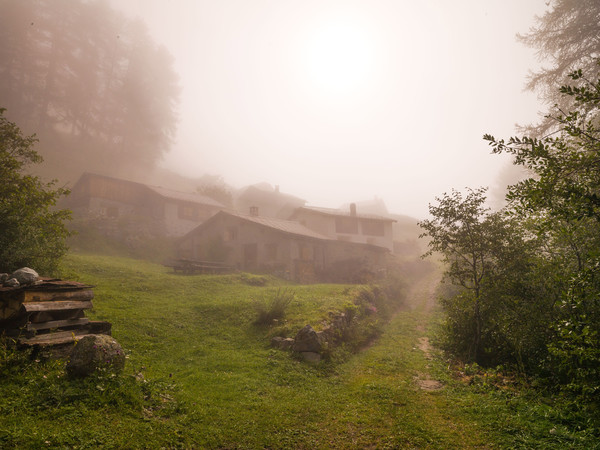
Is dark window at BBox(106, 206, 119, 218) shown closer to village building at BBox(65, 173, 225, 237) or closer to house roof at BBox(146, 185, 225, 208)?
village building at BBox(65, 173, 225, 237)

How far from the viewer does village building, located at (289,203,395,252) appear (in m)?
39.7

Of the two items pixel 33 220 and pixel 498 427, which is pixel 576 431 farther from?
pixel 33 220

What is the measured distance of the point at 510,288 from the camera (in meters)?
9.13

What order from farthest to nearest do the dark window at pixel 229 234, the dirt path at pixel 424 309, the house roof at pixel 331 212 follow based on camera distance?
the house roof at pixel 331 212 < the dark window at pixel 229 234 < the dirt path at pixel 424 309

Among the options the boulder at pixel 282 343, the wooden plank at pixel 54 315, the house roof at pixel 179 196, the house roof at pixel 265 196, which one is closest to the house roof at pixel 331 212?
the house roof at pixel 179 196

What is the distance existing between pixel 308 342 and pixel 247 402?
3.65m

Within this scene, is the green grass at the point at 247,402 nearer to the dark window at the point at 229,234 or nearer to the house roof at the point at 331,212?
the dark window at the point at 229,234

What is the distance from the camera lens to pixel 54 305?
7477 millimetres

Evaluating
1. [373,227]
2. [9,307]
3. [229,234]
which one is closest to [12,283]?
[9,307]

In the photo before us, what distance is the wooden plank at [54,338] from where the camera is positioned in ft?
21.6

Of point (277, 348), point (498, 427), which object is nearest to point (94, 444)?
point (277, 348)

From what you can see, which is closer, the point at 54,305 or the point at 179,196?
the point at 54,305

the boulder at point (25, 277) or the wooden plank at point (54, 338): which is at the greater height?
the boulder at point (25, 277)

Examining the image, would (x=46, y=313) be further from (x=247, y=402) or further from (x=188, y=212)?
(x=188, y=212)
